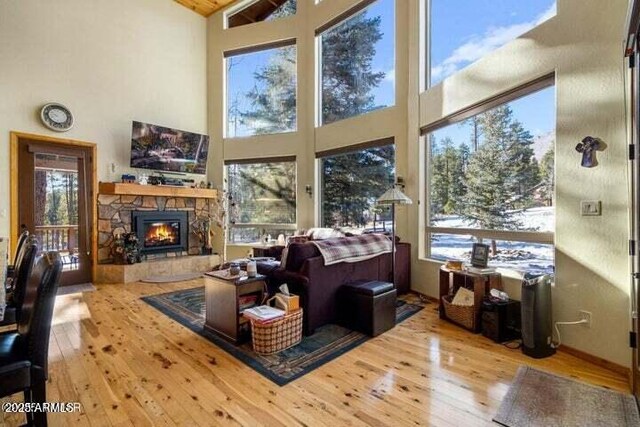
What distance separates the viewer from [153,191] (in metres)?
5.63

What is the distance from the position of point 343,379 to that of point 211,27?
7.39 meters

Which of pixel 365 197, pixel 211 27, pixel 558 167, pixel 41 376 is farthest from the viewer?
pixel 211 27

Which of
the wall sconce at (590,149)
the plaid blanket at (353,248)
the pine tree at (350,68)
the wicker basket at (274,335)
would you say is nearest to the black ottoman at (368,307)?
the plaid blanket at (353,248)

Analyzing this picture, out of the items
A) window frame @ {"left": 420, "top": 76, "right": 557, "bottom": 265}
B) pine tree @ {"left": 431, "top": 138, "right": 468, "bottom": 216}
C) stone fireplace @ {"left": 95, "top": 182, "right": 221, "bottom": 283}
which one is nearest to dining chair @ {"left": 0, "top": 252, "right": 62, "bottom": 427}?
window frame @ {"left": 420, "top": 76, "right": 557, "bottom": 265}

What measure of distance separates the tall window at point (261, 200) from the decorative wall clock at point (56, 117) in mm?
2769

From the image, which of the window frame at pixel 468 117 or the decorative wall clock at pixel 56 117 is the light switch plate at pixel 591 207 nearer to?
the window frame at pixel 468 117

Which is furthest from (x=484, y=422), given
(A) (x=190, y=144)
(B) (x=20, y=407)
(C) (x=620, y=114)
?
(A) (x=190, y=144)

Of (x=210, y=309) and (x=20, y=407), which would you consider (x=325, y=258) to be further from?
(x=20, y=407)

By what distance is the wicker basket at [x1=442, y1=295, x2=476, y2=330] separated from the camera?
9.89 feet

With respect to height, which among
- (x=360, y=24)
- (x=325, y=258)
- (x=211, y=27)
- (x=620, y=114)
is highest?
(x=211, y=27)

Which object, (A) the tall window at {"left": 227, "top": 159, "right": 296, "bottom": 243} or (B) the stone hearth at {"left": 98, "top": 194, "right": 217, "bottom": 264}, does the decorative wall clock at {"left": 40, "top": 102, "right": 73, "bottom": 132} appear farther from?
(A) the tall window at {"left": 227, "top": 159, "right": 296, "bottom": 243}

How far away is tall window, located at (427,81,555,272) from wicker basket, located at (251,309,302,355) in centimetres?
230

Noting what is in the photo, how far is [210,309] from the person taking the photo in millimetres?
3025

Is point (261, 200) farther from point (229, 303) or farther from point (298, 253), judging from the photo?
point (229, 303)
